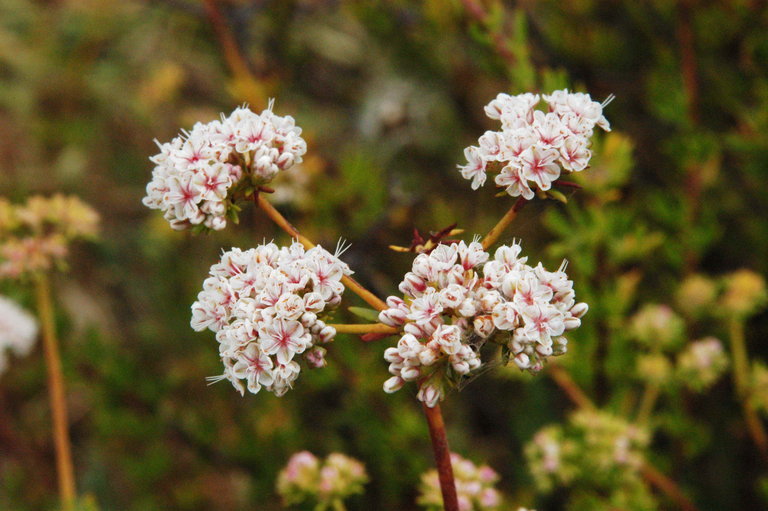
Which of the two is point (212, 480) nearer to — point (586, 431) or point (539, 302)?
point (586, 431)

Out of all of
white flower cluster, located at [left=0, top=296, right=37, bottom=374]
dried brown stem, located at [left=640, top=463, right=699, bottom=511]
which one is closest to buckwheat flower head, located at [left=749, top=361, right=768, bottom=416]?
dried brown stem, located at [left=640, top=463, right=699, bottom=511]

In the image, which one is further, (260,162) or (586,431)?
(586,431)

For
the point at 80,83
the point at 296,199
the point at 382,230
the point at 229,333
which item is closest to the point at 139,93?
the point at 80,83

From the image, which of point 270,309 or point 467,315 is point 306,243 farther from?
point 467,315

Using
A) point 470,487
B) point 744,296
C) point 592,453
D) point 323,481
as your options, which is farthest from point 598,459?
point 323,481

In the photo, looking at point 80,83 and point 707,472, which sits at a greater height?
point 80,83

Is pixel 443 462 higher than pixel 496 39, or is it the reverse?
pixel 496 39
